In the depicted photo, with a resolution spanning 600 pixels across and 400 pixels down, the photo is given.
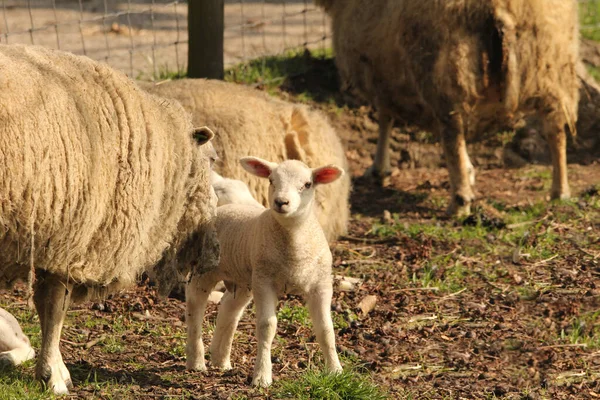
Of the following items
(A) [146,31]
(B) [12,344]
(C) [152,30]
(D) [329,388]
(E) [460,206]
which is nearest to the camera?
(D) [329,388]

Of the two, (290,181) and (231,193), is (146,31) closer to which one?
(231,193)

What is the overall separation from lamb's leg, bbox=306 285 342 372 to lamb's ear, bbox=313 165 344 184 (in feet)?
1.56

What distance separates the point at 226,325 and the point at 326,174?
2.79 ft

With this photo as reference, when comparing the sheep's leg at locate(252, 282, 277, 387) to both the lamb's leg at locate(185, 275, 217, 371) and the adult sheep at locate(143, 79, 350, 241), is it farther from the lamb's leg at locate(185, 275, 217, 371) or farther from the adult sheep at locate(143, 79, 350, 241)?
the adult sheep at locate(143, 79, 350, 241)

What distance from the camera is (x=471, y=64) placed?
7.21 m

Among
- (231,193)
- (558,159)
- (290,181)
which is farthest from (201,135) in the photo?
(558,159)

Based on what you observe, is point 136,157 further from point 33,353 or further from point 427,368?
point 427,368

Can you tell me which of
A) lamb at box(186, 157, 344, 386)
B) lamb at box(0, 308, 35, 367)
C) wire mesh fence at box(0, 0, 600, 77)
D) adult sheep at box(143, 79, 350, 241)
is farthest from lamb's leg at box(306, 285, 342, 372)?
wire mesh fence at box(0, 0, 600, 77)

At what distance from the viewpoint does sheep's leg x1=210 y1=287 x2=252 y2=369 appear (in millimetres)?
4844

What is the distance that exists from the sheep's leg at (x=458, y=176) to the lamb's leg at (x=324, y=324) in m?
3.27

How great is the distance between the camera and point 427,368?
507 cm

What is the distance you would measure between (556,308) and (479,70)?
205 cm

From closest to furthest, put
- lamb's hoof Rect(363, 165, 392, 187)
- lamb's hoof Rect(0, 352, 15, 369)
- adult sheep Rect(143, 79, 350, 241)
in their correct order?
lamb's hoof Rect(0, 352, 15, 369), adult sheep Rect(143, 79, 350, 241), lamb's hoof Rect(363, 165, 392, 187)

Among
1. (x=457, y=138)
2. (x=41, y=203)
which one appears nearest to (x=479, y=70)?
(x=457, y=138)
